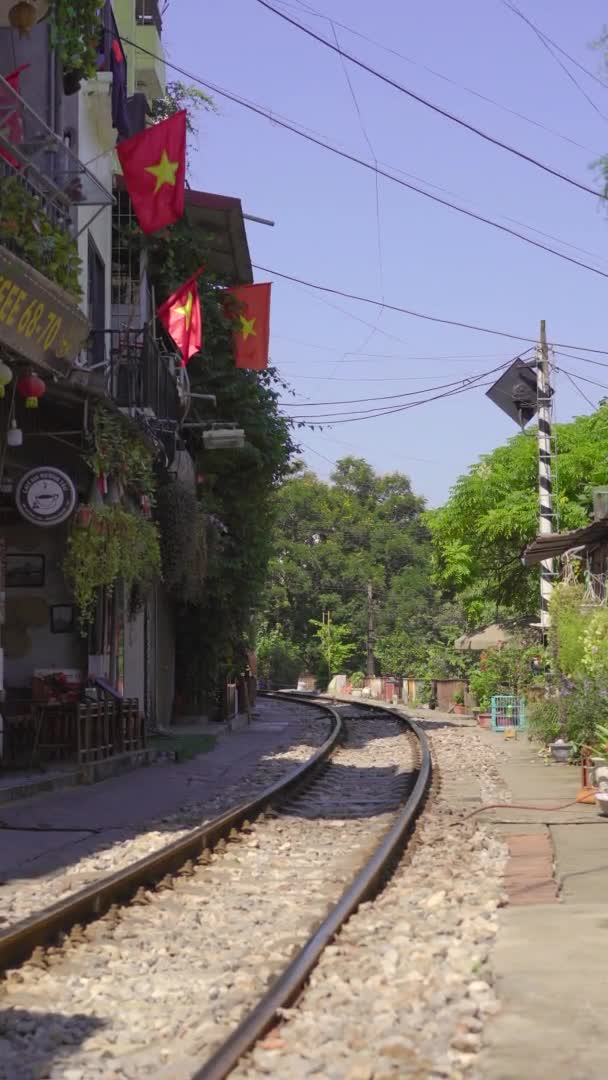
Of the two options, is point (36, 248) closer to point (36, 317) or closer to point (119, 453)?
point (36, 317)

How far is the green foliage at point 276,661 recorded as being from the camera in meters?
69.7

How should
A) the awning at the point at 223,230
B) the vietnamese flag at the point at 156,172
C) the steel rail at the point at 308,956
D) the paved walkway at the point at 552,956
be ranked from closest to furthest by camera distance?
the paved walkway at the point at 552,956, the steel rail at the point at 308,956, the vietnamese flag at the point at 156,172, the awning at the point at 223,230

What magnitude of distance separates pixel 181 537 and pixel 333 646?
172ft

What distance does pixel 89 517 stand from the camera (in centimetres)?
1670

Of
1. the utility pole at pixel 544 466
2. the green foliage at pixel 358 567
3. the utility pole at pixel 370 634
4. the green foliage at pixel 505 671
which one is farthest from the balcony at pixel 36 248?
the utility pole at pixel 370 634

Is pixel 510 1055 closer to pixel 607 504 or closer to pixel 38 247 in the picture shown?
pixel 38 247

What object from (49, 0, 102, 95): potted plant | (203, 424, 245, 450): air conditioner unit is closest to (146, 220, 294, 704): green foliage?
(203, 424, 245, 450): air conditioner unit

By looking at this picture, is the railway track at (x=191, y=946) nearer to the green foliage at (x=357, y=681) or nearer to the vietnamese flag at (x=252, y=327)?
the vietnamese flag at (x=252, y=327)

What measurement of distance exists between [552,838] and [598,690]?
5992 mm

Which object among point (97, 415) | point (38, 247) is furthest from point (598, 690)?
point (38, 247)

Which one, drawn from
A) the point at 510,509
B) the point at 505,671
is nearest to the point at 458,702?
the point at 510,509

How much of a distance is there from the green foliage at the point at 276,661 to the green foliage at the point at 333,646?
6.06ft

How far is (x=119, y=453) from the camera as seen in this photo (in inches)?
682

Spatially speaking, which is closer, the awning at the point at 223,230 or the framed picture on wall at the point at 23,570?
the framed picture on wall at the point at 23,570
